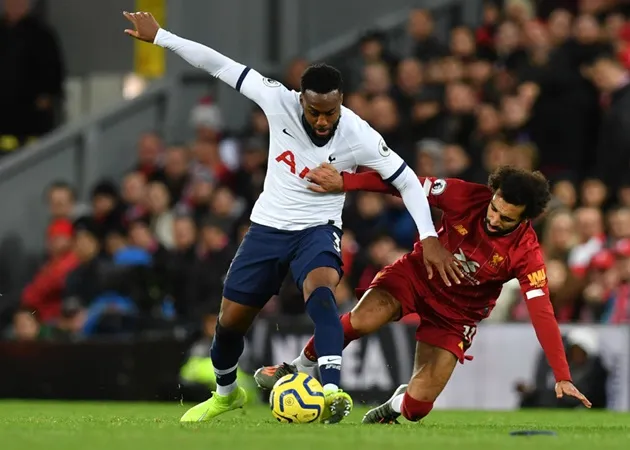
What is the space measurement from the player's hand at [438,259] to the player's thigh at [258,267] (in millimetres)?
794

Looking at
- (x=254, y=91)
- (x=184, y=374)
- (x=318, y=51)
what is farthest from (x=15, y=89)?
(x=254, y=91)

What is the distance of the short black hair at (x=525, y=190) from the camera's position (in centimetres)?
851

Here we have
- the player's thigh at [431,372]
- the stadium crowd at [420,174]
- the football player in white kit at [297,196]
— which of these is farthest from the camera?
the stadium crowd at [420,174]

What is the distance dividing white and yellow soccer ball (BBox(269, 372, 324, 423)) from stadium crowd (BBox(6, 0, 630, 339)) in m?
5.38

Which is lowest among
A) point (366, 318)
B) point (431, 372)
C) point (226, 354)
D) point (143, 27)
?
point (431, 372)

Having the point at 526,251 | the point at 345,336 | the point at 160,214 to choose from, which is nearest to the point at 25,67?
the point at 160,214

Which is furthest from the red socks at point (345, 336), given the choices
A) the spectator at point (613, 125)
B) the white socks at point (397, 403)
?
the spectator at point (613, 125)

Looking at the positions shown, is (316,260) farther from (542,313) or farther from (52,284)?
(52,284)

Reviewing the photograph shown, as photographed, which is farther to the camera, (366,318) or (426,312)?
(426,312)

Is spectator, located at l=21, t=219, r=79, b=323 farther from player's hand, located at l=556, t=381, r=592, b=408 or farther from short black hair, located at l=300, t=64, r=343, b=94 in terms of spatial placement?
player's hand, located at l=556, t=381, r=592, b=408

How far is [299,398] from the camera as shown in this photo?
8250 mm

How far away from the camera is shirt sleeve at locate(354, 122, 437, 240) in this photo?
8836 millimetres

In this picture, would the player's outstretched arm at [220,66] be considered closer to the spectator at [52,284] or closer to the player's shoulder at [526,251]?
the player's shoulder at [526,251]

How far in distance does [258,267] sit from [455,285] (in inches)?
46.8
